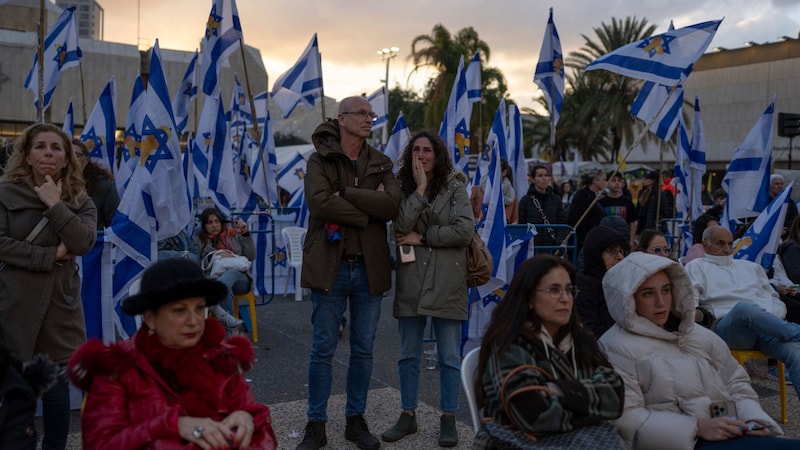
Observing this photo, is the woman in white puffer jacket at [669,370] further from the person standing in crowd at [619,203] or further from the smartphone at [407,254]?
the person standing in crowd at [619,203]

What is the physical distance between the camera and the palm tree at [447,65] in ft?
131

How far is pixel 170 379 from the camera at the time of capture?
2.78 metres

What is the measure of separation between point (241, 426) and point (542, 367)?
1.14m

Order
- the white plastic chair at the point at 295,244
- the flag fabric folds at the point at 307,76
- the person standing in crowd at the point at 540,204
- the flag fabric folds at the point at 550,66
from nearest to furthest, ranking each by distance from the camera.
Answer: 1. the person standing in crowd at the point at 540,204
2. the flag fabric folds at the point at 307,76
3. the flag fabric folds at the point at 550,66
4. the white plastic chair at the point at 295,244

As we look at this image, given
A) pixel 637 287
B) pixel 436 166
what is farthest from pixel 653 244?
pixel 637 287

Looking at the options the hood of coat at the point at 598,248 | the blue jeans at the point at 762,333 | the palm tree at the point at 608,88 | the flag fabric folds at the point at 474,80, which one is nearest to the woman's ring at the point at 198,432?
the hood of coat at the point at 598,248

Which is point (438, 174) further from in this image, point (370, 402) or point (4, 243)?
point (4, 243)

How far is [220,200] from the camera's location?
31.8 feet

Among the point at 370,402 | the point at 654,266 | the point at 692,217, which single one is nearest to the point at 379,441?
the point at 370,402

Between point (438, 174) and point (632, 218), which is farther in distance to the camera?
point (632, 218)

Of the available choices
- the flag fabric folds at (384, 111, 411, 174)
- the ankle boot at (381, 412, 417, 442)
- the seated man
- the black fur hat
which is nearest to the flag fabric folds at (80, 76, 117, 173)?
the flag fabric folds at (384, 111, 411, 174)

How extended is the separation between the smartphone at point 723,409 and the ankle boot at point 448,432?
70.8 inches

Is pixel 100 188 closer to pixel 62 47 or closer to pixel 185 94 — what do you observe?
pixel 62 47

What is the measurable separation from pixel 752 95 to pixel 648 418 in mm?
44772
